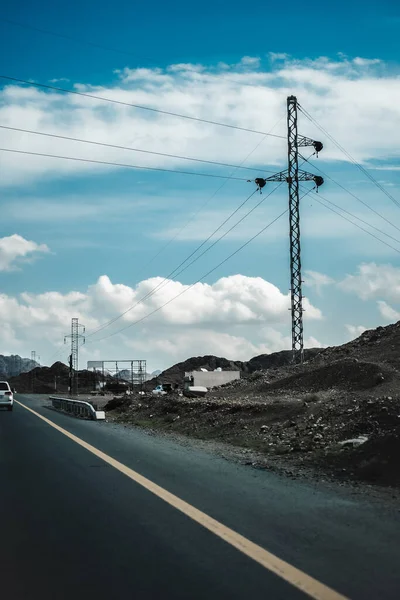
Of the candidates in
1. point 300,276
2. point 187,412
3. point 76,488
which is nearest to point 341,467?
point 76,488

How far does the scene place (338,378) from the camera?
35781 mm

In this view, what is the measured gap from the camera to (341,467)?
1221 cm

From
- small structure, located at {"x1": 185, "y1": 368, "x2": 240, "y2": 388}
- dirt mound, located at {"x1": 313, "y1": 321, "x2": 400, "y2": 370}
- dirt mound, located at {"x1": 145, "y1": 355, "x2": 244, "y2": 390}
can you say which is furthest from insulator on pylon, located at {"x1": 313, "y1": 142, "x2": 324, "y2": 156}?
dirt mound, located at {"x1": 145, "y1": 355, "x2": 244, "y2": 390}

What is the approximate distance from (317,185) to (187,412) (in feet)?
65.7

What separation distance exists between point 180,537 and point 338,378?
30368mm

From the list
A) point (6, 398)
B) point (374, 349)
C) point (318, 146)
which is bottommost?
point (6, 398)

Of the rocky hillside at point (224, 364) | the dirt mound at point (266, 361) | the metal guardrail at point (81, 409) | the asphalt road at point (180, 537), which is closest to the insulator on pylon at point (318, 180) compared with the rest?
the metal guardrail at point (81, 409)

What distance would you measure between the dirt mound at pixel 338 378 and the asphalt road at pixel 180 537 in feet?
74.2

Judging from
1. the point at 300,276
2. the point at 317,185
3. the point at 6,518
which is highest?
the point at 317,185

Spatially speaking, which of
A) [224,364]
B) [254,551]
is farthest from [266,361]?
[254,551]

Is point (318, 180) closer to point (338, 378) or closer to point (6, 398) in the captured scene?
point (338, 378)

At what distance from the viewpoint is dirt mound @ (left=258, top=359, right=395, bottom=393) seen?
109ft

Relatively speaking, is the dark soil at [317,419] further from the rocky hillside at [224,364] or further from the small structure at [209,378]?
the rocky hillside at [224,364]

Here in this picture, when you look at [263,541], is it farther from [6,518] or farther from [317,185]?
[317,185]
